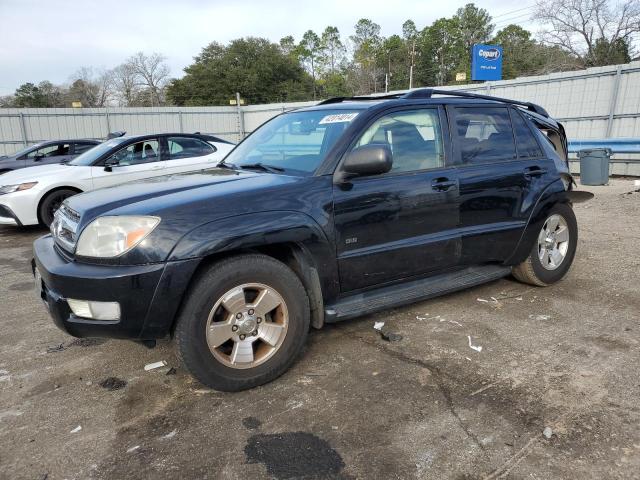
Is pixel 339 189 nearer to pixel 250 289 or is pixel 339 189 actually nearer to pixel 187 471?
pixel 250 289

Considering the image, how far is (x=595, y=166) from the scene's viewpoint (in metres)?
11.3

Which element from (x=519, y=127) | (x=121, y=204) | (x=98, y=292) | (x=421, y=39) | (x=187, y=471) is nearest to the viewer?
(x=187, y=471)

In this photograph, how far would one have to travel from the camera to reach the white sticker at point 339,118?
11.0 feet

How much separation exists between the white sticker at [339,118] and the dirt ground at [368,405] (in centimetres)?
158

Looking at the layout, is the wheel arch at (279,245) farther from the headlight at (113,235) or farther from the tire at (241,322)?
the headlight at (113,235)

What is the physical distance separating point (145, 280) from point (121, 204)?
1.79 ft

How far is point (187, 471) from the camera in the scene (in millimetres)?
2211

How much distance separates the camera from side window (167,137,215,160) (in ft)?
26.5

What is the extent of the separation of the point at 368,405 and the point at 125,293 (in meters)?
1.46

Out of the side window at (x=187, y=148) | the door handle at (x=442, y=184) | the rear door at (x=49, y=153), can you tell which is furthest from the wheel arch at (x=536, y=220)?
the rear door at (x=49, y=153)

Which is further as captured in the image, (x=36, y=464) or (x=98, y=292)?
(x=98, y=292)

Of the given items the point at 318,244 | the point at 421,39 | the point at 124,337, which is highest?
the point at 421,39

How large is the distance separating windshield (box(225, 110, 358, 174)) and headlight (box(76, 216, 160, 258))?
1.11 m

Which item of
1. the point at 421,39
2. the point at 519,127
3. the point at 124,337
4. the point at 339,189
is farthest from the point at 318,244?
the point at 421,39
